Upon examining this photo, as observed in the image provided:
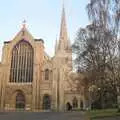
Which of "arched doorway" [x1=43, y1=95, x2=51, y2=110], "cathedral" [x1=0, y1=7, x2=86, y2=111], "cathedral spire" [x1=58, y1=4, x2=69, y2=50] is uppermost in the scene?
"cathedral spire" [x1=58, y1=4, x2=69, y2=50]

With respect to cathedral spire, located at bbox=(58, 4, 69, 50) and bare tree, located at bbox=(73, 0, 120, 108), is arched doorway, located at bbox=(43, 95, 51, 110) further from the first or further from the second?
bare tree, located at bbox=(73, 0, 120, 108)

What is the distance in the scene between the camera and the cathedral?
73625 millimetres

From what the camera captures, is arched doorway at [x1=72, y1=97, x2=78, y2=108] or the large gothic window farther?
arched doorway at [x1=72, y1=97, x2=78, y2=108]

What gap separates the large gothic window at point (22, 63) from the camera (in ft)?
249

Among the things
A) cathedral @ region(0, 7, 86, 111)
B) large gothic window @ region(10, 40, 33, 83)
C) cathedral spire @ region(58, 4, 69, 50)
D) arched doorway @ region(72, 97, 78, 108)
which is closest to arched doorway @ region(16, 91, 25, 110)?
cathedral @ region(0, 7, 86, 111)

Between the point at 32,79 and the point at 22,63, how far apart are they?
539 centimetres

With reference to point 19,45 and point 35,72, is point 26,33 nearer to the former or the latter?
point 19,45

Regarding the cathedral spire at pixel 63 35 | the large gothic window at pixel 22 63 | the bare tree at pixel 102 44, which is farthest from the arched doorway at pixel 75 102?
the bare tree at pixel 102 44

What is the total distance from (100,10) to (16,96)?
170ft

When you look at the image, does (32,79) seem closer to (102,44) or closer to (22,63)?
(22,63)

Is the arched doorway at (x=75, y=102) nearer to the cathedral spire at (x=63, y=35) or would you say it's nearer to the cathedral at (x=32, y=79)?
Answer: the cathedral at (x=32, y=79)

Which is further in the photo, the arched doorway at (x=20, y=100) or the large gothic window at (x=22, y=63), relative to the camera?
the large gothic window at (x=22, y=63)

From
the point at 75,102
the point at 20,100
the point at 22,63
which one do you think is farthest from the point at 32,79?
the point at 75,102

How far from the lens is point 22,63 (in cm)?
7688
